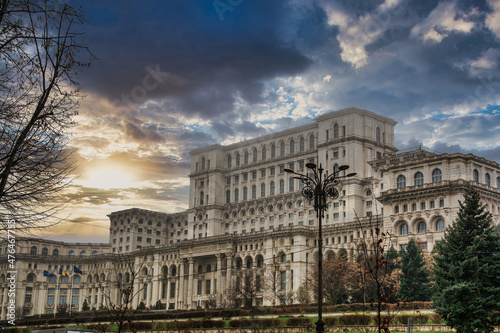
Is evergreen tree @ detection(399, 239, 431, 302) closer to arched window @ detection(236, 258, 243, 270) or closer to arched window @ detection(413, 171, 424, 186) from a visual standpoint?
arched window @ detection(413, 171, 424, 186)

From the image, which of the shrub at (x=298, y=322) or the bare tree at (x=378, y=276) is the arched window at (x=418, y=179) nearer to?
the bare tree at (x=378, y=276)

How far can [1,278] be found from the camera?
513 feet

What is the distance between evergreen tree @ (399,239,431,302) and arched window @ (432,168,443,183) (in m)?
17.0

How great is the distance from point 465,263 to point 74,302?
419 feet

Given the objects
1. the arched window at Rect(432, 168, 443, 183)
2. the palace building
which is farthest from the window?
the arched window at Rect(432, 168, 443, 183)

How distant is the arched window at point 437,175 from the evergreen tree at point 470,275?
3731 centimetres

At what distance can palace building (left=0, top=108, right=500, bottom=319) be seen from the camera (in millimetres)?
90500

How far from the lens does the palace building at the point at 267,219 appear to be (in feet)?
297

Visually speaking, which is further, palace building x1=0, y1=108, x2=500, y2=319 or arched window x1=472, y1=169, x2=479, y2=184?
palace building x1=0, y1=108, x2=500, y2=319

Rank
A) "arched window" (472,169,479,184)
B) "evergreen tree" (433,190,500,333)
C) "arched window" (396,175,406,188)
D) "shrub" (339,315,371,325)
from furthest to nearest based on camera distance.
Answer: "arched window" (396,175,406,188) → "arched window" (472,169,479,184) → "shrub" (339,315,371,325) → "evergreen tree" (433,190,500,333)

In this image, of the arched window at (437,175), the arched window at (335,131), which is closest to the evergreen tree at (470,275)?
the arched window at (437,175)

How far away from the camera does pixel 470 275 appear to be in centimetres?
4797

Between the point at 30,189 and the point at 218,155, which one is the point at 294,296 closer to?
the point at 218,155

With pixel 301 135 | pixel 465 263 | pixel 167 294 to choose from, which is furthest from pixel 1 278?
pixel 465 263
